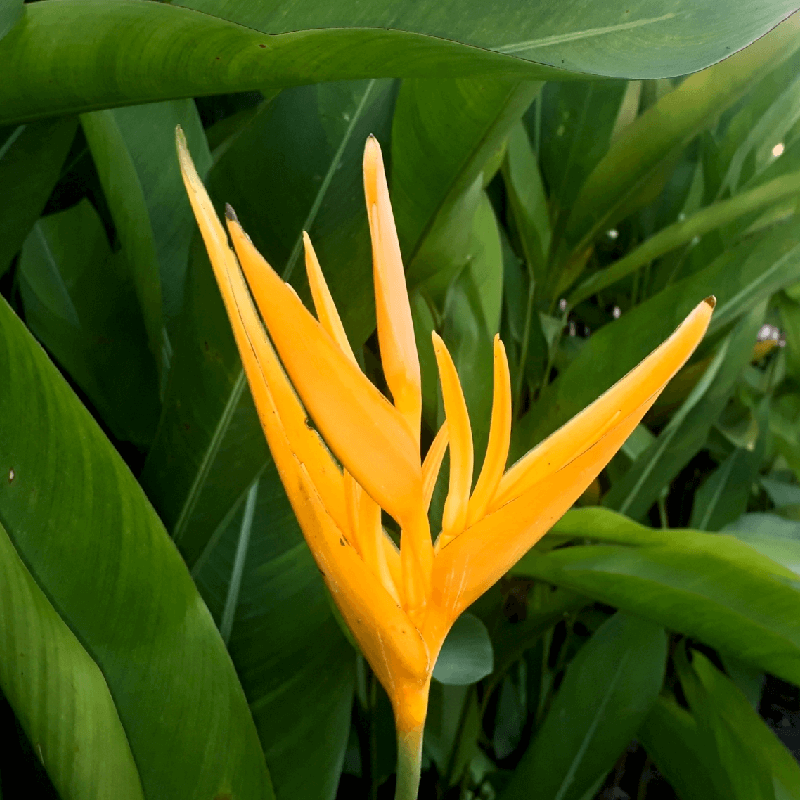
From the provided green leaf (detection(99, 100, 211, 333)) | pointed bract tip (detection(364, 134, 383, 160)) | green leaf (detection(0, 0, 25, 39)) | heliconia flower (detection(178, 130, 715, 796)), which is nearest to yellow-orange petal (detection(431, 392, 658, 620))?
heliconia flower (detection(178, 130, 715, 796))

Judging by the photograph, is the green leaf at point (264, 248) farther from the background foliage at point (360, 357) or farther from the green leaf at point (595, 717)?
the green leaf at point (595, 717)

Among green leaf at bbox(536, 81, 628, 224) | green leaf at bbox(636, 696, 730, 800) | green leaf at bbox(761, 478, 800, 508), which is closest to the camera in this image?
green leaf at bbox(636, 696, 730, 800)

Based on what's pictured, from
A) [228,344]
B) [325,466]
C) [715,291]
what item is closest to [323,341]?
[325,466]

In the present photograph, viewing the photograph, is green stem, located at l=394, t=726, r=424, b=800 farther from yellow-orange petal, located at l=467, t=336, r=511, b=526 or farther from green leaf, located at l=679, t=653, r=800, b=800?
green leaf, located at l=679, t=653, r=800, b=800

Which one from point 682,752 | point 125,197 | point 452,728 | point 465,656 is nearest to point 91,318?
point 125,197

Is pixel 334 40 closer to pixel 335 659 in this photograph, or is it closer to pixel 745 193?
pixel 335 659

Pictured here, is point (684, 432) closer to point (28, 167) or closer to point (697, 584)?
point (697, 584)
